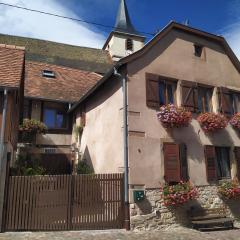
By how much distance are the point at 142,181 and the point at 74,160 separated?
6.69 meters

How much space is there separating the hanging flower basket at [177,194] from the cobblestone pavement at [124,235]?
0.96m

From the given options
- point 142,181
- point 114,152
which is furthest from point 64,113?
point 142,181

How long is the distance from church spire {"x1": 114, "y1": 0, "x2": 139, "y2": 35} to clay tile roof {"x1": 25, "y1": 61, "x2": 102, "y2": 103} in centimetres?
2267

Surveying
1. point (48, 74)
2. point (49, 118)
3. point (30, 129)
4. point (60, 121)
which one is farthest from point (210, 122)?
point (48, 74)

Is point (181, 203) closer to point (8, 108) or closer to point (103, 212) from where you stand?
point (103, 212)

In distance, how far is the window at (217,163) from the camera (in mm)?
12523

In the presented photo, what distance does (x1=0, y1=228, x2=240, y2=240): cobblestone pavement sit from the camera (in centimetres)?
930

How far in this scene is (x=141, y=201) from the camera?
10859 millimetres

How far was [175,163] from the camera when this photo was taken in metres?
11.8

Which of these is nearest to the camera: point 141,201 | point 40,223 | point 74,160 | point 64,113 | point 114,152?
point 40,223

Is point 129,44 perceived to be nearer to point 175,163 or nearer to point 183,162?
point 183,162

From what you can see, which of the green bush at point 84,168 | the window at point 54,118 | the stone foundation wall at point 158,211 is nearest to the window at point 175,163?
the stone foundation wall at point 158,211

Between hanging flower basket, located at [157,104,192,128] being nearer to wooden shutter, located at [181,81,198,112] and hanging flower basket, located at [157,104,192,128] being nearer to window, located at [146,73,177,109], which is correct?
window, located at [146,73,177,109]

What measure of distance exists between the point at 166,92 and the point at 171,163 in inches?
113
